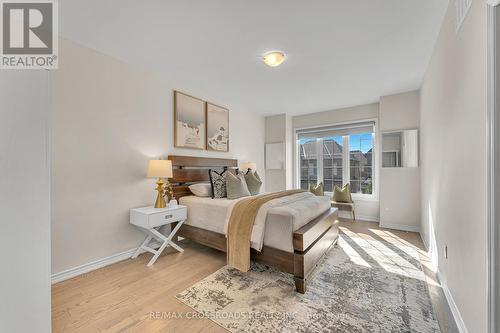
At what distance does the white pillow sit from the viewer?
130 inches

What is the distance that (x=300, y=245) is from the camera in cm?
195

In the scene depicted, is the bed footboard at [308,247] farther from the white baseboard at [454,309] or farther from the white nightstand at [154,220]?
the white nightstand at [154,220]

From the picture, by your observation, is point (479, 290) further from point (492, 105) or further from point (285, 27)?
point (285, 27)

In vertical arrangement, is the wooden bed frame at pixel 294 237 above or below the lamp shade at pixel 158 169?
below

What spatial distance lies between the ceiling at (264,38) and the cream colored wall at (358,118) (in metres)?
0.93

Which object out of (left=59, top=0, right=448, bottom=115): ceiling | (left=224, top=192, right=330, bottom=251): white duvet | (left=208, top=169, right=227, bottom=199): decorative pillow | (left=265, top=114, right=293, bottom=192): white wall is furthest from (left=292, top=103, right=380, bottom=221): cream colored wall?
(left=208, top=169, right=227, bottom=199): decorative pillow

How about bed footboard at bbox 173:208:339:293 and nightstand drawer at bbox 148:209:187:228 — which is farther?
nightstand drawer at bbox 148:209:187:228

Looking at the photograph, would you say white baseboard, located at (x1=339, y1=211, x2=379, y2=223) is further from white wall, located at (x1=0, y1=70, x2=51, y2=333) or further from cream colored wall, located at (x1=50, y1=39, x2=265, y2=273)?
white wall, located at (x1=0, y1=70, x2=51, y2=333)

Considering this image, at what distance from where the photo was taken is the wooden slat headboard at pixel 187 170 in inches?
130

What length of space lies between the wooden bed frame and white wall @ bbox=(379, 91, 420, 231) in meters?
Answer: 1.76

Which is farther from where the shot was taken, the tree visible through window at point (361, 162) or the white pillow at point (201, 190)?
the tree visible through window at point (361, 162)

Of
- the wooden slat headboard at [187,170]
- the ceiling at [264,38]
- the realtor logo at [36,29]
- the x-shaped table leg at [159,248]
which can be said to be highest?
the ceiling at [264,38]

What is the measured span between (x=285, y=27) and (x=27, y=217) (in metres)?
2.43
